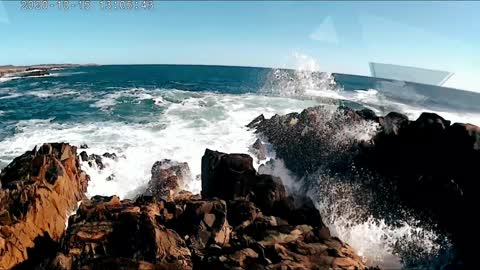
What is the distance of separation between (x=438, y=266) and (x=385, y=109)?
117ft

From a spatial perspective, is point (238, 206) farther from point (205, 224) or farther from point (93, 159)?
point (93, 159)

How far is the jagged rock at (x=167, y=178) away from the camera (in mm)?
19775

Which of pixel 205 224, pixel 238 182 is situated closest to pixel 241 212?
pixel 205 224

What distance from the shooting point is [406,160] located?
17.8 meters

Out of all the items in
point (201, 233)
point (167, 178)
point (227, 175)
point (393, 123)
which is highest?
point (393, 123)

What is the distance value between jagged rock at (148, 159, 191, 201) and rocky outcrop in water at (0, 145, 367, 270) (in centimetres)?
401

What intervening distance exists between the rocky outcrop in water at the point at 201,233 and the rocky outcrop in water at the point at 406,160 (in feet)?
13.2

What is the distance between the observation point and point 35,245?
12148mm

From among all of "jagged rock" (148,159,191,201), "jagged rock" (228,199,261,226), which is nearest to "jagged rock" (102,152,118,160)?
"jagged rock" (148,159,191,201)

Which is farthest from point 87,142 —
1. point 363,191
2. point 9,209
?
point 363,191

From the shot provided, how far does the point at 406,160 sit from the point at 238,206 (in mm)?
8350

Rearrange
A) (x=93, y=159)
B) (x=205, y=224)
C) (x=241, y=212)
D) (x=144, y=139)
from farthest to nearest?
1. (x=144, y=139)
2. (x=93, y=159)
3. (x=241, y=212)
4. (x=205, y=224)

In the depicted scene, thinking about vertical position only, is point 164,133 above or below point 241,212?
below

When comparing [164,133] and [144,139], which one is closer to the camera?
[144,139]
